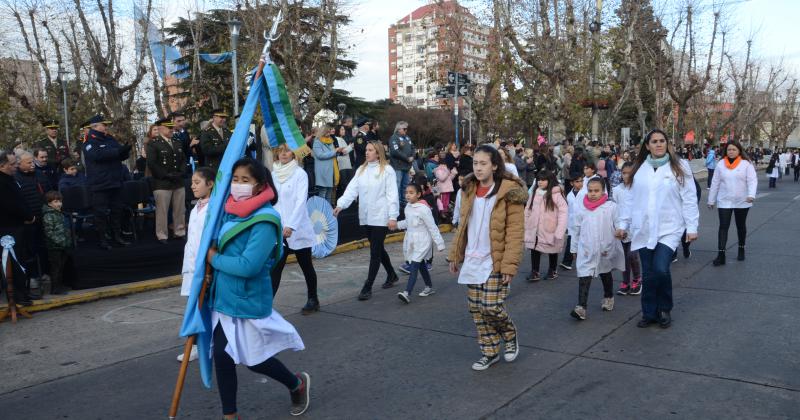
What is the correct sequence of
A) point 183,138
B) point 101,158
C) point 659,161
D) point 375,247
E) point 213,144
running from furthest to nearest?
point 183,138 < point 213,144 < point 101,158 < point 375,247 < point 659,161

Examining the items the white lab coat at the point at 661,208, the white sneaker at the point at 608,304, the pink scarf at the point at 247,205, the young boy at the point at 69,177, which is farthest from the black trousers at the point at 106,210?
the white lab coat at the point at 661,208

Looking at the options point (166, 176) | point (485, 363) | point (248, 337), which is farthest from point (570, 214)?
point (248, 337)

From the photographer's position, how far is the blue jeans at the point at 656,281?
19.6 feet

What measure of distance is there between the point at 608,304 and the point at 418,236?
Answer: 227cm

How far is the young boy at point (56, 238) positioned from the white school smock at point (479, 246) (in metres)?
5.33

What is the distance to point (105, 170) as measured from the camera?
356 inches

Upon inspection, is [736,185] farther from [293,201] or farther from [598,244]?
[293,201]

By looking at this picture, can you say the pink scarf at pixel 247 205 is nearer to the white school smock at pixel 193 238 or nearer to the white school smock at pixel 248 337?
the white school smock at pixel 248 337

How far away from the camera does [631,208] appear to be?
6305 millimetres

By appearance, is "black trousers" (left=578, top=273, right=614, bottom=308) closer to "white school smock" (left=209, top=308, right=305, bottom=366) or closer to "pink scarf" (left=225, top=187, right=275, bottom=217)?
"white school smock" (left=209, top=308, right=305, bottom=366)

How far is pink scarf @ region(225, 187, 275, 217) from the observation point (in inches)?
146

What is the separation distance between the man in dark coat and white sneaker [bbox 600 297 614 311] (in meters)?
6.33

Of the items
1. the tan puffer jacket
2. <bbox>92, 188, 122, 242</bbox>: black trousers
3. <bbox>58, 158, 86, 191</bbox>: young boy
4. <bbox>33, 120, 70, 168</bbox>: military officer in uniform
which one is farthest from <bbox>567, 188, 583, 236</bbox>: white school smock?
<bbox>33, 120, 70, 168</bbox>: military officer in uniform

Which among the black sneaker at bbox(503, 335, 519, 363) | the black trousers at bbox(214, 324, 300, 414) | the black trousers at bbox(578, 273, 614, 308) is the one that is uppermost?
the black trousers at bbox(214, 324, 300, 414)
